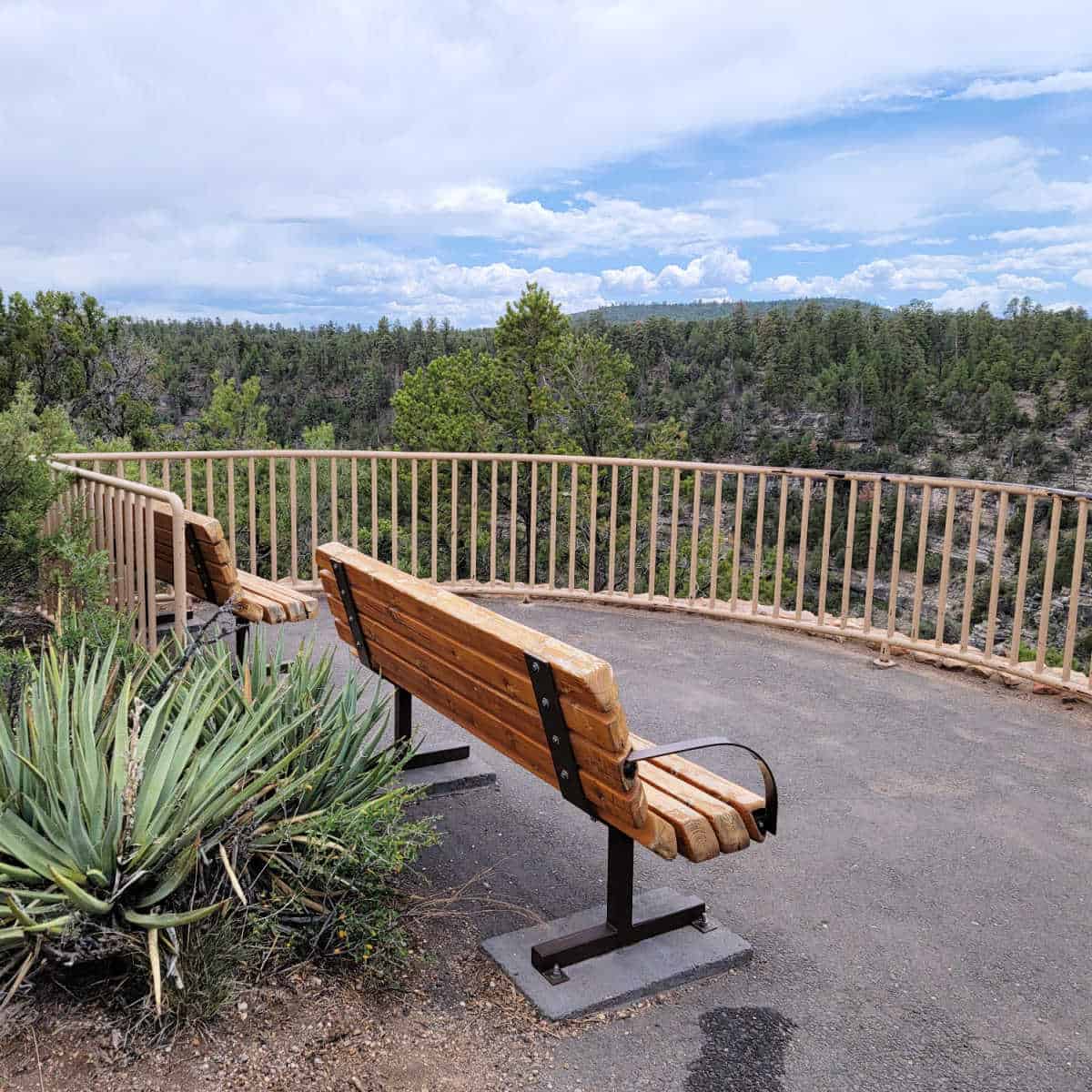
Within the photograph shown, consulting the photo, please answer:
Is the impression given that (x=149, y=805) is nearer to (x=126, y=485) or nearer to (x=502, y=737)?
(x=502, y=737)

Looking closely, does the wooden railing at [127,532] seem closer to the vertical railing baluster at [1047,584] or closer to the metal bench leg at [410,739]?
the metal bench leg at [410,739]

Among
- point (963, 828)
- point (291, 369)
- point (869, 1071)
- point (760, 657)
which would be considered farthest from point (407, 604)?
point (291, 369)

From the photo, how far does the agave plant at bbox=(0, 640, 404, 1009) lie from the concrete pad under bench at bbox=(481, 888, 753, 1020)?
1.97 feet

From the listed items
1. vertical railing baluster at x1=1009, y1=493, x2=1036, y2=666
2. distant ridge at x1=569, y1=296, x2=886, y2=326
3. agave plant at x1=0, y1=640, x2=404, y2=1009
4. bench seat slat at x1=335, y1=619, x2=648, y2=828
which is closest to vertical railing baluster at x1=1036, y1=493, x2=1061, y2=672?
vertical railing baluster at x1=1009, y1=493, x2=1036, y2=666

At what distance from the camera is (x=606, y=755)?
241cm

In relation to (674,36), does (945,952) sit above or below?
below

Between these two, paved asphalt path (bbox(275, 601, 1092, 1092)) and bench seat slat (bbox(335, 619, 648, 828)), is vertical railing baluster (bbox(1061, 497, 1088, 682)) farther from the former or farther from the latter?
bench seat slat (bbox(335, 619, 648, 828))

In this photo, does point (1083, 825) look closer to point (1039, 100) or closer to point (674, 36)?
point (674, 36)

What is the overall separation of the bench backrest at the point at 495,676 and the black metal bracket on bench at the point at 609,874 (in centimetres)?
3

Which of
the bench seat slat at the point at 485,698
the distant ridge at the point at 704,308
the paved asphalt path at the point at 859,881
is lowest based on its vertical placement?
the paved asphalt path at the point at 859,881

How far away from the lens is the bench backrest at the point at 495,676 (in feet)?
7.86

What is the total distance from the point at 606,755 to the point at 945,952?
1353 millimetres

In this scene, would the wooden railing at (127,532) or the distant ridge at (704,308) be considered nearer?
the wooden railing at (127,532)

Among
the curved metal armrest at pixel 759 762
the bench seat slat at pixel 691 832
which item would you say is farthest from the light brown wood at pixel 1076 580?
the bench seat slat at pixel 691 832
